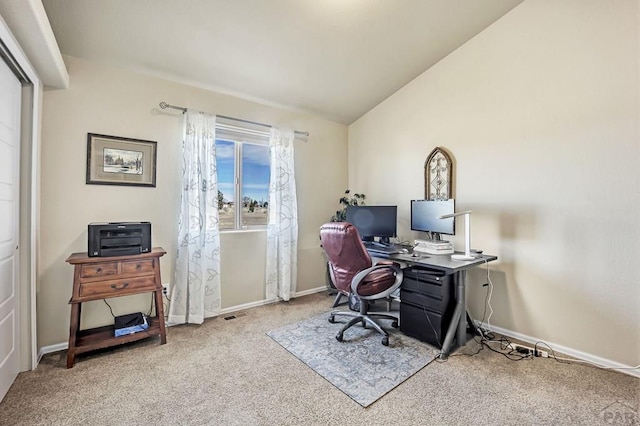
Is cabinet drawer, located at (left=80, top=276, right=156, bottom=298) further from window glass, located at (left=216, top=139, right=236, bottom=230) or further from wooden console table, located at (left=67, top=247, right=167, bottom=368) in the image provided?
window glass, located at (left=216, top=139, right=236, bottom=230)

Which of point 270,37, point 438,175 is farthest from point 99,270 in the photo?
point 438,175

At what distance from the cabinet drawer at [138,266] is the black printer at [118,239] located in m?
0.08

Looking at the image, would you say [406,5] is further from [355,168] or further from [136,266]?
[136,266]

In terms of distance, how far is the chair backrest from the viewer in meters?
2.39

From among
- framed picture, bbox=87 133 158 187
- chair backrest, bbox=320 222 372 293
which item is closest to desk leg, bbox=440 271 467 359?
chair backrest, bbox=320 222 372 293

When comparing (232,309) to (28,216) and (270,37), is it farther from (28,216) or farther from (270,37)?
(270,37)

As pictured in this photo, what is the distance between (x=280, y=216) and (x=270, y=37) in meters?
1.86

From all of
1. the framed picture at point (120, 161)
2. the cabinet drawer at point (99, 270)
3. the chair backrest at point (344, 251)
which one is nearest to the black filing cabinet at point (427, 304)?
the chair backrest at point (344, 251)

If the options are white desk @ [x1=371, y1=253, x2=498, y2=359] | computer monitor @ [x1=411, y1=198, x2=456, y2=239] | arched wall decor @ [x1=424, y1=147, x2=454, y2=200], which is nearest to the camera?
white desk @ [x1=371, y1=253, x2=498, y2=359]

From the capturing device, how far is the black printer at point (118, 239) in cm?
220

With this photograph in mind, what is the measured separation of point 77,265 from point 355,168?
3.29m

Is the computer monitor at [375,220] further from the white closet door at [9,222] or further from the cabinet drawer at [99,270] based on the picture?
the white closet door at [9,222]

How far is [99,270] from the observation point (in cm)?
221

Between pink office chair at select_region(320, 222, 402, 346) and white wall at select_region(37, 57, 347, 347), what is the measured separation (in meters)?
1.24
